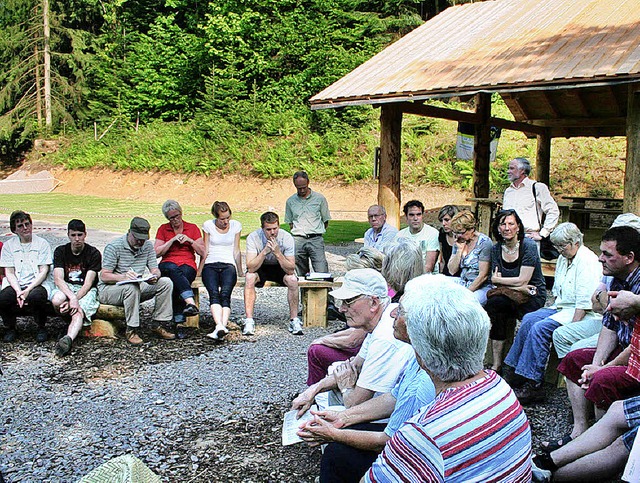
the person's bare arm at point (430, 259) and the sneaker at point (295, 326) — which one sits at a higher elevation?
the person's bare arm at point (430, 259)

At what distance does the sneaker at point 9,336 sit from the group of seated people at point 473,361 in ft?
12.3

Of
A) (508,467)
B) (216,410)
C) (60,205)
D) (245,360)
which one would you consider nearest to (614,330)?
(508,467)

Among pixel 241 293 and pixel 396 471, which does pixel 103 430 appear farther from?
pixel 241 293

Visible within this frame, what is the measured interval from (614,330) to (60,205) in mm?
22199

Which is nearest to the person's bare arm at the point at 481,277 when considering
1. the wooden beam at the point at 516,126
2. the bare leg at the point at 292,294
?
the bare leg at the point at 292,294

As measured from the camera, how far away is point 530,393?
4.53 meters

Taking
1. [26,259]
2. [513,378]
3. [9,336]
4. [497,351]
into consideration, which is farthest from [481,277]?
[9,336]

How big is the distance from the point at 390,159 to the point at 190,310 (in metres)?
4.23

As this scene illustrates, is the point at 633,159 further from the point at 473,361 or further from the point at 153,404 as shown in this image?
the point at 473,361

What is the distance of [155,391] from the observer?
16.3 feet

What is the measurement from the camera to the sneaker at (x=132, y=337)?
20.5ft

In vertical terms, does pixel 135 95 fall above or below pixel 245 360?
above

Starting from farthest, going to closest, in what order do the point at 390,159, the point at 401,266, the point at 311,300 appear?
the point at 390,159, the point at 311,300, the point at 401,266

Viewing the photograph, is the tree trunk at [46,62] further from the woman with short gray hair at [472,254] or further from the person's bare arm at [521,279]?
the person's bare arm at [521,279]
